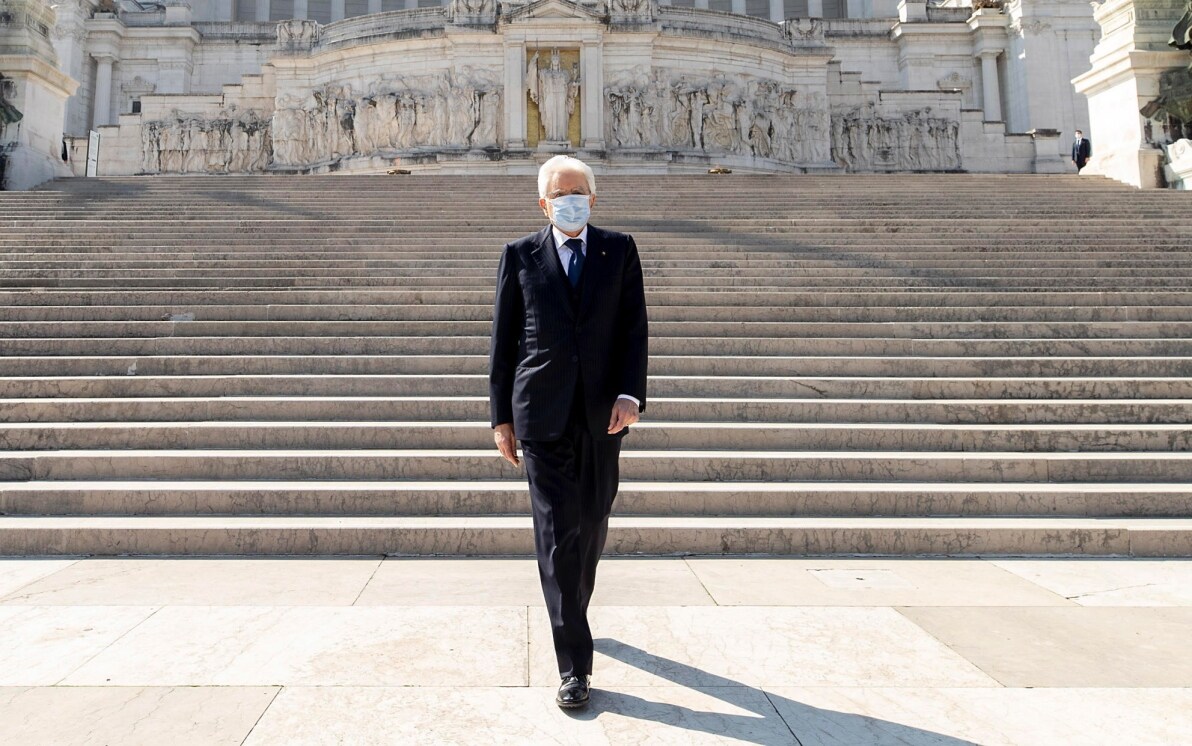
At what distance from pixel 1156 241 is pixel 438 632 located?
1204 cm

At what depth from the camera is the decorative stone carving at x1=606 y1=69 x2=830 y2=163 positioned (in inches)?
989

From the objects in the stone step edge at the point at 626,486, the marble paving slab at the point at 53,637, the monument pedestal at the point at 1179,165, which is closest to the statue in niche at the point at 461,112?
the monument pedestal at the point at 1179,165

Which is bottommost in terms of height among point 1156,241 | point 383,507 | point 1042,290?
point 383,507

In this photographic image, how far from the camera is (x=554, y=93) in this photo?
81.1ft

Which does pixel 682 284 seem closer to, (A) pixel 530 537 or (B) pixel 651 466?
(B) pixel 651 466

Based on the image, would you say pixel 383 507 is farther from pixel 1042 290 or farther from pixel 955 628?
pixel 1042 290

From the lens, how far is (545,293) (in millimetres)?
3201

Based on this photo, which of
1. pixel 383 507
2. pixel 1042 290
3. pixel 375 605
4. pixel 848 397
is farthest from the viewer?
pixel 1042 290

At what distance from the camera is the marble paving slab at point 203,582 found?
4141mm

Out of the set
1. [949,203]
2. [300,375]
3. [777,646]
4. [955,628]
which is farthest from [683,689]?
[949,203]

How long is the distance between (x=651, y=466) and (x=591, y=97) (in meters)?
20.9

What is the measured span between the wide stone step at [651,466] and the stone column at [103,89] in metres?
39.5

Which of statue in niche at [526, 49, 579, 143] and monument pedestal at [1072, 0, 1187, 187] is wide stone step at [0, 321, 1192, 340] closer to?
monument pedestal at [1072, 0, 1187, 187]

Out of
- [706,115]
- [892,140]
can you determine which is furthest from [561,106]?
[892,140]
